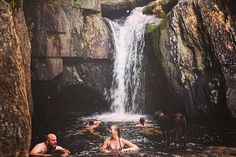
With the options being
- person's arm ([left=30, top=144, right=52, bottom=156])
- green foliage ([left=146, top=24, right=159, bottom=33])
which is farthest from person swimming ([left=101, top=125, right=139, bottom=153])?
green foliage ([left=146, top=24, right=159, bottom=33])

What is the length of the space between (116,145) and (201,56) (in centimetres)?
696

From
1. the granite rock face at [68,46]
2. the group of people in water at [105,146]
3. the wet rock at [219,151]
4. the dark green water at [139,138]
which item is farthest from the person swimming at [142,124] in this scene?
the granite rock face at [68,46]

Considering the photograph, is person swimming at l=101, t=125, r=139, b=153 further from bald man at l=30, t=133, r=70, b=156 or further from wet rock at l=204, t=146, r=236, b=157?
wet rock at l=204, t=146, r=236, b=157

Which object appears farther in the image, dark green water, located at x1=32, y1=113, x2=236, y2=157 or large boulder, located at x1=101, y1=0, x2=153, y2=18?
large boulder, located at x1=101, y1=0, x2=153, y2=18

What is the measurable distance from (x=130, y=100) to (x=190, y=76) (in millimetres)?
4923

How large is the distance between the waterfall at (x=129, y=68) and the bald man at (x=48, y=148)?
379 inches

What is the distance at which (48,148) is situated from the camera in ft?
36.3

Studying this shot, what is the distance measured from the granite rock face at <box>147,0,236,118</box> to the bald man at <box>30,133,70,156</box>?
301 inches

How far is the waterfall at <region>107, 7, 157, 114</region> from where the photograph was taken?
2036 cm

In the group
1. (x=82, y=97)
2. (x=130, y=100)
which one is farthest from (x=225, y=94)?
(x=82, y=97)

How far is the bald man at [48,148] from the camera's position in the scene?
10711 mm

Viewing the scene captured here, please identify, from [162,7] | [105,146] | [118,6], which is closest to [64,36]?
[118,6]

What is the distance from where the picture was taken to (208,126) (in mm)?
16344

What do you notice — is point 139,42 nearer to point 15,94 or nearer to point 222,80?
point 222,80
